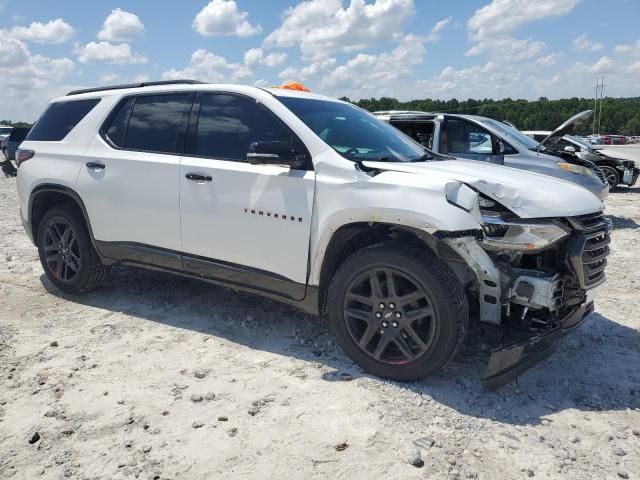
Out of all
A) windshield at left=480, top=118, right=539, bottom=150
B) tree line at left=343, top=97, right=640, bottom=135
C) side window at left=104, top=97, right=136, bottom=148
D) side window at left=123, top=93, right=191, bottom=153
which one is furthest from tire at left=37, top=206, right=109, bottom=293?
tree line at left=343, top=97, right=640, bottom=135

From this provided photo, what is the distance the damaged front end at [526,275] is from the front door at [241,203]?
3.63ft

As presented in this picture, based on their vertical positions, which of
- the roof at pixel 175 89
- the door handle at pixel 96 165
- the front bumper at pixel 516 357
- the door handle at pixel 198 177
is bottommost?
the front bumper at pixel 516 357

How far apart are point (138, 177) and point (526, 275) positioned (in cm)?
298

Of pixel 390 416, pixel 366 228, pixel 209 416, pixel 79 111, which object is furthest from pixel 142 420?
pixel 79 111

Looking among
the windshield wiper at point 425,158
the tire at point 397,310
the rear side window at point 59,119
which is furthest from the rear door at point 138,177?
the windshield wiper at point 425,158

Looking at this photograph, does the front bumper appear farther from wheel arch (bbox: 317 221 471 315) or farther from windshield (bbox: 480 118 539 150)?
windshield (bbox: 480 118 539 150)

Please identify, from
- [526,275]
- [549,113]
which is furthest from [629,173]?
[549,113]

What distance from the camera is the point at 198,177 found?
387 cm

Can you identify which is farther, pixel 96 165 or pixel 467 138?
pixel 467 138

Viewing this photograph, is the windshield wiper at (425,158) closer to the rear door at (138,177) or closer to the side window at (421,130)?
the rear door at (138,177)

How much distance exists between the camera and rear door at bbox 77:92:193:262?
161 inches

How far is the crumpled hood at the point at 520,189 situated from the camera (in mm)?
3035

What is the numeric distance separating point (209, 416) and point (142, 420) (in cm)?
36

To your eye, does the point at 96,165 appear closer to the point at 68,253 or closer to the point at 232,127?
the point at 68,253
